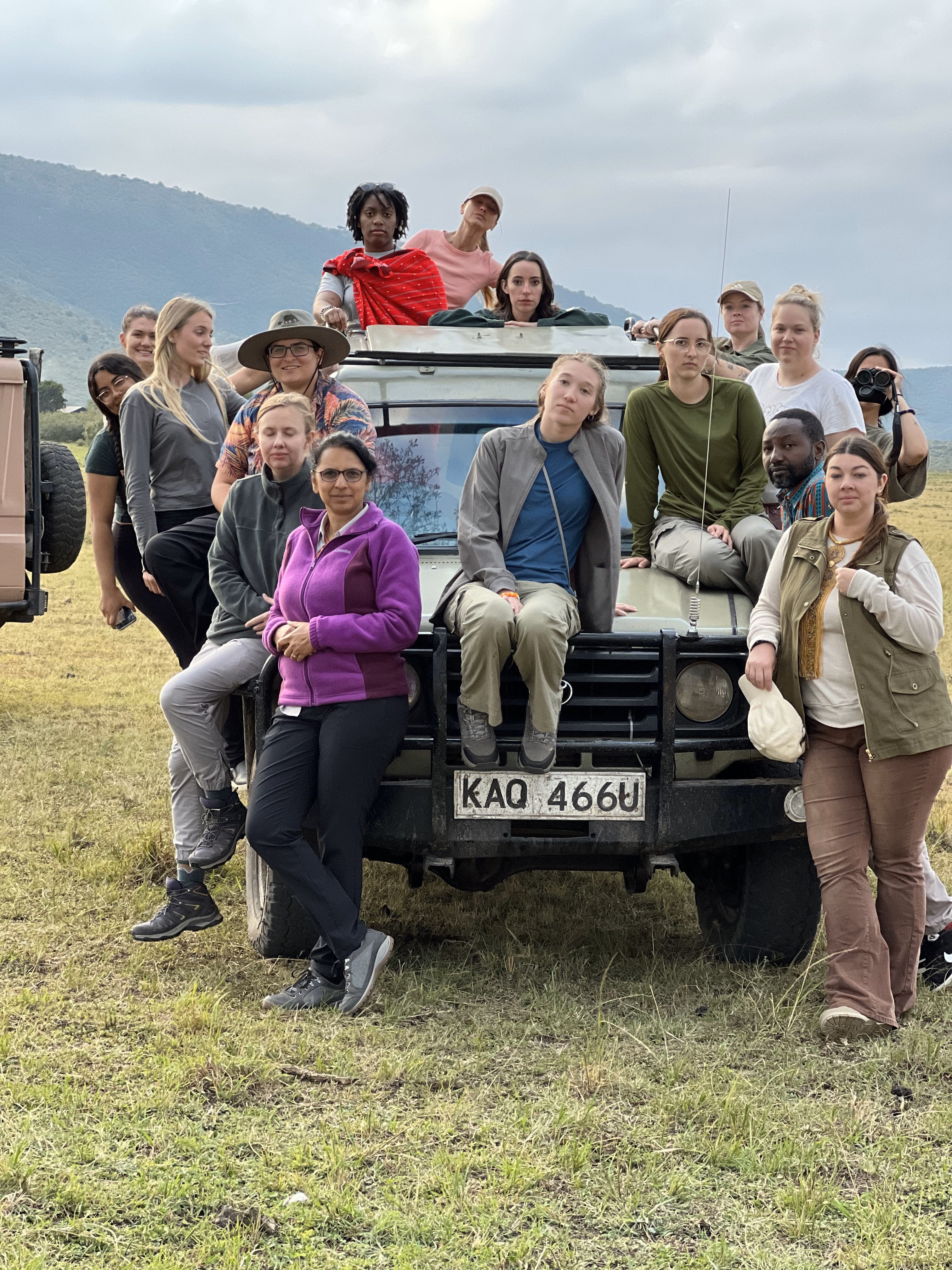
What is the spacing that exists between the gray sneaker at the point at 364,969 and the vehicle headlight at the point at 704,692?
48.7 inches

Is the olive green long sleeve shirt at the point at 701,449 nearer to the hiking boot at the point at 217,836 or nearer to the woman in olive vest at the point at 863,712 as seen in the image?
the woman in olive vest at the point at 863,712

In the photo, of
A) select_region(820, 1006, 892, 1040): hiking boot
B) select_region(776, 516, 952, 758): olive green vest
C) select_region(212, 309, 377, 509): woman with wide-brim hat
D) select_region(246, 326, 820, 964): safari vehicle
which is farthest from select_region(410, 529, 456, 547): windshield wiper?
select_region(820, 1006, 892, 1040): hiking boot

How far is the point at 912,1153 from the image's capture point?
141 inches

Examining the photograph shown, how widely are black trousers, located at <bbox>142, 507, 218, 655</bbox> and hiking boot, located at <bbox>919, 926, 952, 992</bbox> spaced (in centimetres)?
290

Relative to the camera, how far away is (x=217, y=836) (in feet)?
16.7

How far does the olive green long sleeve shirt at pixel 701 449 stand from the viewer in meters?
5.27

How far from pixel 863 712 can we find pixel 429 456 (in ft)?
6.75

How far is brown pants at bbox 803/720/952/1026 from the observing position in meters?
4.36

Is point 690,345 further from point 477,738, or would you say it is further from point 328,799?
point 328,799

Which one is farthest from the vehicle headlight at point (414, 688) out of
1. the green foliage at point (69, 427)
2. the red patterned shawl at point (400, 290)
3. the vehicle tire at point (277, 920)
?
the green foliage at point (69, 427)

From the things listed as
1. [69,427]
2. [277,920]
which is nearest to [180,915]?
[277,920]

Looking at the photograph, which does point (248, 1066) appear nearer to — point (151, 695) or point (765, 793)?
point (765, 793)

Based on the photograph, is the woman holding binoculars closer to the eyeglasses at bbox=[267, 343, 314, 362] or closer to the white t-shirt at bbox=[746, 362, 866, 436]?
the white t-shirt at bbox=[746, 362, 866, 436]

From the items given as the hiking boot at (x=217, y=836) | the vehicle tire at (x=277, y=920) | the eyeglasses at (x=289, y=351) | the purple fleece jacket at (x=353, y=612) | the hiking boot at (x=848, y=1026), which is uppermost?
the eyeglasses at (x=289, y=351)
